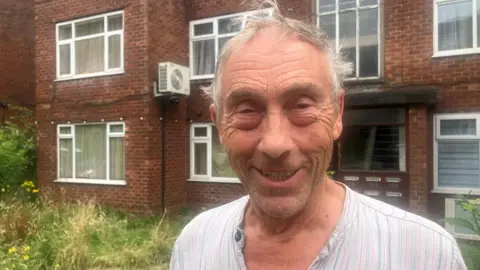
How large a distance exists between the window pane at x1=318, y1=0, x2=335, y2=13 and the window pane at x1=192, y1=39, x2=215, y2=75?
8.75 ft

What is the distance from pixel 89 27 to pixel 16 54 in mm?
5086

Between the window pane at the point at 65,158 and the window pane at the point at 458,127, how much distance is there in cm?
828

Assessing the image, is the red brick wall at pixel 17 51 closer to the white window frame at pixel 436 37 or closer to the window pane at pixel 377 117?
the window pane at pixel 377 117

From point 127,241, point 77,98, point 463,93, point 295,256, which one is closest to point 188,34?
point 77,98

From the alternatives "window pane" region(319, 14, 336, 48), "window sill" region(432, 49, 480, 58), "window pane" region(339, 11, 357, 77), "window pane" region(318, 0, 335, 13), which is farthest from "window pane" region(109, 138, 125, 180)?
"window sill" region(432, 49, 480, 58)

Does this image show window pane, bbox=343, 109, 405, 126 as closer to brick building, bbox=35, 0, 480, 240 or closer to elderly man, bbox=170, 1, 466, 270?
brick building, bbox=35, 0, 480, 240

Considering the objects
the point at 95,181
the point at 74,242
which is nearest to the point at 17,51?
the point at 95,181

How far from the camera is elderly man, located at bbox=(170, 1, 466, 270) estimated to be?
1.19 metres

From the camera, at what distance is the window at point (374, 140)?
7586 mm

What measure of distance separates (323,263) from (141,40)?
28.2 feet

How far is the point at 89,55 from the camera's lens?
33.1 feet

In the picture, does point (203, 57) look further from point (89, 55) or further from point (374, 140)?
point (374, 140)

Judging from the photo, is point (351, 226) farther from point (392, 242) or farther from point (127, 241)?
point (127, 241)

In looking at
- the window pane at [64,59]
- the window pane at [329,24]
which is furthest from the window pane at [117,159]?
the window pane at [329,24]
